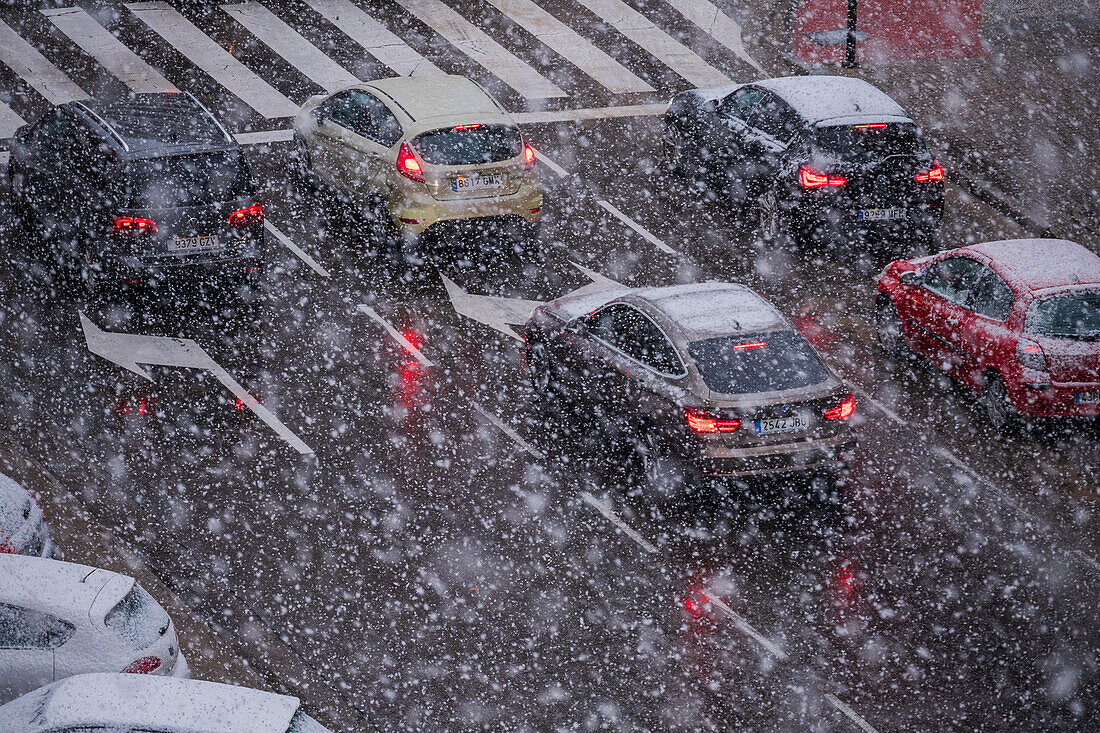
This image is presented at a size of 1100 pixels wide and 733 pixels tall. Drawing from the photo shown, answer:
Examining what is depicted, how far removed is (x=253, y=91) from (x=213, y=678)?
1227 centimetres

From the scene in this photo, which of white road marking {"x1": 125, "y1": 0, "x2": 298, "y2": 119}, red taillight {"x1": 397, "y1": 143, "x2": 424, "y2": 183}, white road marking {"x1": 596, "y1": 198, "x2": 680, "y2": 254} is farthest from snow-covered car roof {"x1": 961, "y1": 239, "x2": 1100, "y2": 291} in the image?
white road marking {"x1": 125, "y1": 0, "x2": 298, "y2": 119}

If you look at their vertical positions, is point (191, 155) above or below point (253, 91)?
above

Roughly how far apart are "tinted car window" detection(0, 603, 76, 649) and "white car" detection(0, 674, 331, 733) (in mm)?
1058

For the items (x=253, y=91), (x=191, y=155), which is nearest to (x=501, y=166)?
(x=191, y=155)

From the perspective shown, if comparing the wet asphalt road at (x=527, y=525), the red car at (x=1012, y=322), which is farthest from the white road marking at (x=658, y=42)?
the red car at (x=1012, y=322)

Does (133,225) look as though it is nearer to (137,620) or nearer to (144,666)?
(137,620)

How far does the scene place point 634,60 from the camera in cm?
2044

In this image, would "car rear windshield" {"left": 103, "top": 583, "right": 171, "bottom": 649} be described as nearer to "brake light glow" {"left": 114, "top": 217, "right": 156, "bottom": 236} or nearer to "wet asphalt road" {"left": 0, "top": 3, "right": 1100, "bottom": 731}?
"wet asphalt road" {"left": 0, "top": 3, "right": 1100, "bottom": 731}

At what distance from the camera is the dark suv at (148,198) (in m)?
12.5

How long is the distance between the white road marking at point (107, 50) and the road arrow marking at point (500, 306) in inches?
283

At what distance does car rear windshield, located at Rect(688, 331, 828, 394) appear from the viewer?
9922mm

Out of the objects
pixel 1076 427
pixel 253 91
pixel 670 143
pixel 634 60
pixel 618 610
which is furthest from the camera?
pixel 634 60

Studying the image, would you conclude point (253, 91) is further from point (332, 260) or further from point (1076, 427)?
point (1076, 427)

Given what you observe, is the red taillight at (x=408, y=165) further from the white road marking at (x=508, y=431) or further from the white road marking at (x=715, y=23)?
the white road marking at (x=715, y=23)
